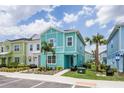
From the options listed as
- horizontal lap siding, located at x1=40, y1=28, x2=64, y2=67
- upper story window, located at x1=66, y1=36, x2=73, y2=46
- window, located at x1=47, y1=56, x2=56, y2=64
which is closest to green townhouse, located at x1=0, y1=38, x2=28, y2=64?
window, located at x1=47, y1=56, x2=56, y2=64

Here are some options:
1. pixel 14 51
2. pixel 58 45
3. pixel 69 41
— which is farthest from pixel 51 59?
pixel 14 51

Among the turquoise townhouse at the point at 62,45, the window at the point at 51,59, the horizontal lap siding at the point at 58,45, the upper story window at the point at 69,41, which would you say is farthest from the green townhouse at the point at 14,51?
the upper story window at the point at 69,41

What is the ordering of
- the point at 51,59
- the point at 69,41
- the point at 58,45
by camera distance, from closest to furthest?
the point at 69,41 < the point at 58,45 < the point at 51,59

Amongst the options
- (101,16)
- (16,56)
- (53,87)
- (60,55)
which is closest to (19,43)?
(16,56)

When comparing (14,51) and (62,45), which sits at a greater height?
(62,45)

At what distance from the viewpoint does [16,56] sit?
34.0 m

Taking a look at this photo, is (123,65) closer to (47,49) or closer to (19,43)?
(47,49)

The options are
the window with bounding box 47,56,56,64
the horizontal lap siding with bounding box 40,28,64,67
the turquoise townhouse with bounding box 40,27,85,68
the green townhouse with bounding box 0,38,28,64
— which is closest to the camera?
the turquoise townhouse with bounding box 40,27,85,68

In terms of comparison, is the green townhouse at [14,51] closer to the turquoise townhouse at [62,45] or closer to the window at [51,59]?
the turquoise townhouse at [62,45]

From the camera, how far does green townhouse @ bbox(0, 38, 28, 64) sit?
33.4m

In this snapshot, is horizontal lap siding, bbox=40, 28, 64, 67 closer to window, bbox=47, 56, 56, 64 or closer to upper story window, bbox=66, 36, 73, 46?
window, bbox=47, 56, 56, 64

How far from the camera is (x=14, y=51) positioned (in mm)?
34250

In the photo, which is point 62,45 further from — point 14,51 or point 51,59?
point 14,51
